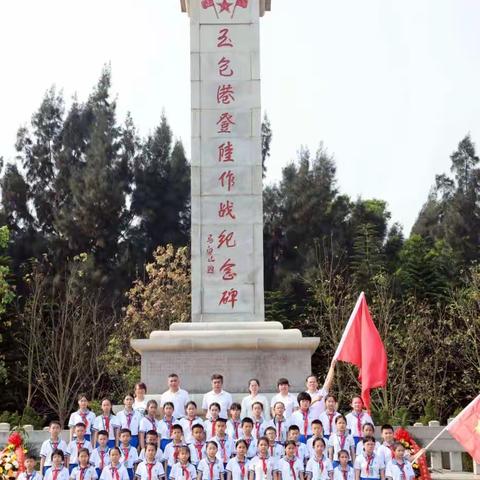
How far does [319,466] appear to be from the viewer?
8133 millimetres

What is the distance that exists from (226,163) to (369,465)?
5025 mm

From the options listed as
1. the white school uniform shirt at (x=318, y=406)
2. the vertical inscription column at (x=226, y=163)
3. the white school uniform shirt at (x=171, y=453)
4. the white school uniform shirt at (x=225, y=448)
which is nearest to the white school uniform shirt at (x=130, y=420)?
the white school uniform shirt at (x=171, y=453)

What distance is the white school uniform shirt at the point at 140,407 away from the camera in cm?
904

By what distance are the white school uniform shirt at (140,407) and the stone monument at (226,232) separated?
1.29 meters

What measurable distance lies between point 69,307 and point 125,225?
4786 millimetres

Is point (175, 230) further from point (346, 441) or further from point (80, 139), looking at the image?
point (346, 441)

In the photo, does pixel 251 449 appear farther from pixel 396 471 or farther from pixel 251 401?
pixel 396 471

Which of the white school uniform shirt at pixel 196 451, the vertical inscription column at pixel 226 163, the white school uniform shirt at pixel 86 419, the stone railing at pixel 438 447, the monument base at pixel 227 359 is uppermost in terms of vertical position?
the vertical inscription column at pixel 226 163

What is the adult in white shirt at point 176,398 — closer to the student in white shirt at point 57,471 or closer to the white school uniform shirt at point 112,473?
the white school uniform shirt at point 112,473

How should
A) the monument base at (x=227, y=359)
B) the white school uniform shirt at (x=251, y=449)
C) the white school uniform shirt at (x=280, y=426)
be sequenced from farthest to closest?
the monument base at (x=227, y=359) < the white school uniform shirt at (x=280, y=426) < the white school uniform shirt at (x=251, y=449)

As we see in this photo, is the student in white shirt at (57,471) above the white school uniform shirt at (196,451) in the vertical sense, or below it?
below

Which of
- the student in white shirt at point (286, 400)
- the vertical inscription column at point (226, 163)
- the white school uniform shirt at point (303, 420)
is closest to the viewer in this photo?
the white school uniform shirt at point (303, 420)

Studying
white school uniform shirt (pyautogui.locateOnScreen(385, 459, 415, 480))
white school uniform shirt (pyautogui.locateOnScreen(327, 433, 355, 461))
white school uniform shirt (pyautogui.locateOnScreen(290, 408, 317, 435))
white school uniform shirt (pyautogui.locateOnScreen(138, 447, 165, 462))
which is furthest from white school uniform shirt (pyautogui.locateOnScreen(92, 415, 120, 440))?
white school uniform shirt (pyautogui.locateOnScreen(385, 459, 415, 480))

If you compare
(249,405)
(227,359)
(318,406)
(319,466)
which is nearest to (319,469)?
(319,466)
